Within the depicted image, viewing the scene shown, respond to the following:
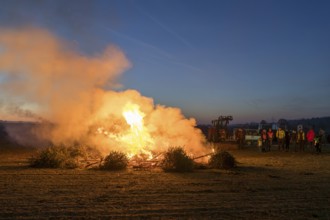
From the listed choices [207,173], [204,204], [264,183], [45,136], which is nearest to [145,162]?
[207,173]

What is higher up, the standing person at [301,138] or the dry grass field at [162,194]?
the standing person at [301,138]

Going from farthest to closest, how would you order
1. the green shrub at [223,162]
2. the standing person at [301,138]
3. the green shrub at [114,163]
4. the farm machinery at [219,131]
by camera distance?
the farm machinery at [219,131], the standing person at [301,138], the green shrub at [223,162], the green shrub at [114,163]

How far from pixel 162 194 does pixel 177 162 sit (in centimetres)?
562

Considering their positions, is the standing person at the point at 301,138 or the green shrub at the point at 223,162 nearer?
the green shrub at the point at 223,162

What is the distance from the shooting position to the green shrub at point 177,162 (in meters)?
16.6

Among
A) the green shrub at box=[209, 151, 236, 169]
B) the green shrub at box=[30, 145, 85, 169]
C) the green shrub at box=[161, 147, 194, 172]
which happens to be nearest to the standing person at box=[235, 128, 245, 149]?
the green shrub at box=[209, 151, 236, 169]

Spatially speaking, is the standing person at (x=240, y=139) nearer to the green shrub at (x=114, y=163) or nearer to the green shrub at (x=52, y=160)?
the green shrub at (x=114, y=163)

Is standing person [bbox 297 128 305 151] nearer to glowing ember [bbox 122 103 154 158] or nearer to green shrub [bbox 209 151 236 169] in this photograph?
green shrub [bbox 209 151 236 169]

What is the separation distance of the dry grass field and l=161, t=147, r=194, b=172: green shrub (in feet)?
1.96

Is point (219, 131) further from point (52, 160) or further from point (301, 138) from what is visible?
point (52, 160)

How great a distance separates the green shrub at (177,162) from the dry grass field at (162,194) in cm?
60

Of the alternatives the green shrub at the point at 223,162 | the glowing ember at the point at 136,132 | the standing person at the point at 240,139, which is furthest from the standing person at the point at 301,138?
the glowing ember at the point at 136,132

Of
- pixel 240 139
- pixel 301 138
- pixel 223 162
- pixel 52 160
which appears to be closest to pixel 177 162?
pixel 223 162

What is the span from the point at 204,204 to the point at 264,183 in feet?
14.4
